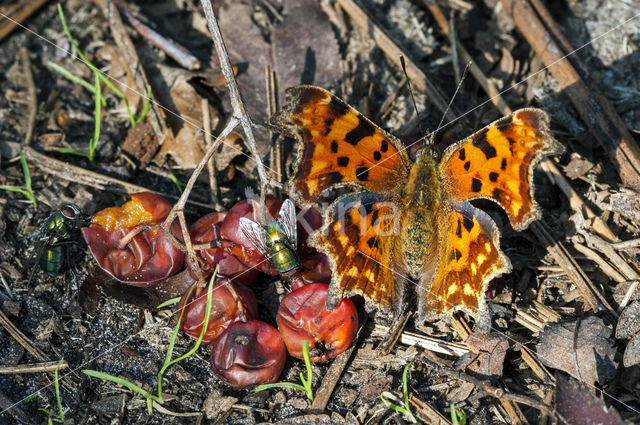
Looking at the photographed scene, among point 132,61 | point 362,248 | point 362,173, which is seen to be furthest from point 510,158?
point 132,61

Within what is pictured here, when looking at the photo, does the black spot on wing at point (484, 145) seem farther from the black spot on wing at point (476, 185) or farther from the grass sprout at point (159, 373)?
the grass sprout at point (159, 373)

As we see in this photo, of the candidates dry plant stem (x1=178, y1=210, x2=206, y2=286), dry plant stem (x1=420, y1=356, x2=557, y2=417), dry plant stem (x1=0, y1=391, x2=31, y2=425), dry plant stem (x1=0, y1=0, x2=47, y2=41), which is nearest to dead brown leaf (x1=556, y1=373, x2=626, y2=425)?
dry plant stem (x1=420, y1=356, x2=557, y2=417)

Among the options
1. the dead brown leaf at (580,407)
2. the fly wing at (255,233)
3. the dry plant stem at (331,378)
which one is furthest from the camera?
the fly wing at (255,233)

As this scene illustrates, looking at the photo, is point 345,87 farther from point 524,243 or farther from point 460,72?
point 524,243

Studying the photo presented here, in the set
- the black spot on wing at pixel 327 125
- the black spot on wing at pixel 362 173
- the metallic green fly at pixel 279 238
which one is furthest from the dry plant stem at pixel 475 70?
the metallic green fly at pixel 279 238

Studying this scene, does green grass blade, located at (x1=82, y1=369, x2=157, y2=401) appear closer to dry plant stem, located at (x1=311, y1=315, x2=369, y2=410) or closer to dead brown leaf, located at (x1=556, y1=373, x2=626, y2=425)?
dry plant stem, located at (x1=311, y1=315, x2=369, y2=410)

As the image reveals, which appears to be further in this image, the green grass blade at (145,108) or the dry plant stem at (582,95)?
the green grass blade at (145,108)
